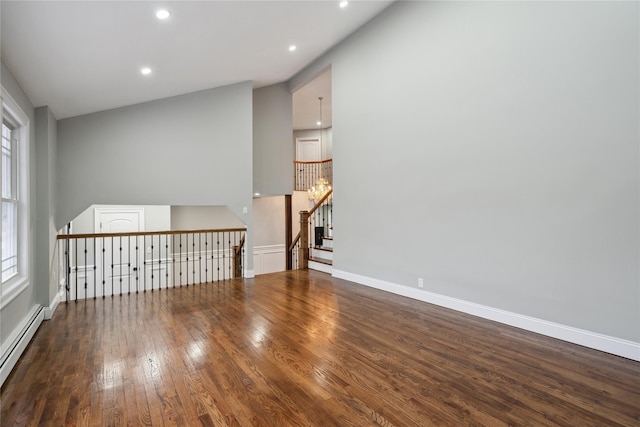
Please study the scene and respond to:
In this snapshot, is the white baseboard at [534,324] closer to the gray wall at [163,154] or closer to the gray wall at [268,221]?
the gray wall at [163,154]

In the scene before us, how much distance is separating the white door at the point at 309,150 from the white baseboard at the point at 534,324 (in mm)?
7597

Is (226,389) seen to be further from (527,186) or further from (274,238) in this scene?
(274,238)

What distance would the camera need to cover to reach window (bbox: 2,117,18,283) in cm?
306

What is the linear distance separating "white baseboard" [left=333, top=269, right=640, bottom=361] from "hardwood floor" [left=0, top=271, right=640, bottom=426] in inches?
4.5

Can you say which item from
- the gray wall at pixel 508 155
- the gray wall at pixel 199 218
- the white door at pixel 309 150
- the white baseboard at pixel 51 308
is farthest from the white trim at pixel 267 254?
the white baseboard at pixel 51 308

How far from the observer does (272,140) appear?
7500 millimetres

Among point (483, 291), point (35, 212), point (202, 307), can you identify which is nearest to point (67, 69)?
point (35, 212)

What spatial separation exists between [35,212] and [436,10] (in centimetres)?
567

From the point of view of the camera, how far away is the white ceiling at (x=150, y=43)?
2574 millimetres

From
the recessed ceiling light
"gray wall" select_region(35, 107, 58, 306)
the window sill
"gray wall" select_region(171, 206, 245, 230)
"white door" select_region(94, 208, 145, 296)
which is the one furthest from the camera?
"gray wall" select_region(171, 206, 245, 230)

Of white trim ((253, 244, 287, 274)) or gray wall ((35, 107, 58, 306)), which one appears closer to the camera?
gray wall ((35, 107, 58, 306))

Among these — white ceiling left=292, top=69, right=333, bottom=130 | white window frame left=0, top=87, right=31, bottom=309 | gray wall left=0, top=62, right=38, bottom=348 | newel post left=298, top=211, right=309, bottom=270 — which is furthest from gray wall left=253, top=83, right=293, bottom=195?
white window frame left=0, top=87, right=31, bottom=309

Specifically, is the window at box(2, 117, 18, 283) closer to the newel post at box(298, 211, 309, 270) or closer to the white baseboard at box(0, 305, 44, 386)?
the white baseboard at box(0, 305, 44, 386)

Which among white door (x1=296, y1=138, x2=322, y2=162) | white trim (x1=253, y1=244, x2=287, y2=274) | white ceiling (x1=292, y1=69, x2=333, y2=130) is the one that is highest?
white ceiling (x1=292, y1=69, x2=333, y2=130)
